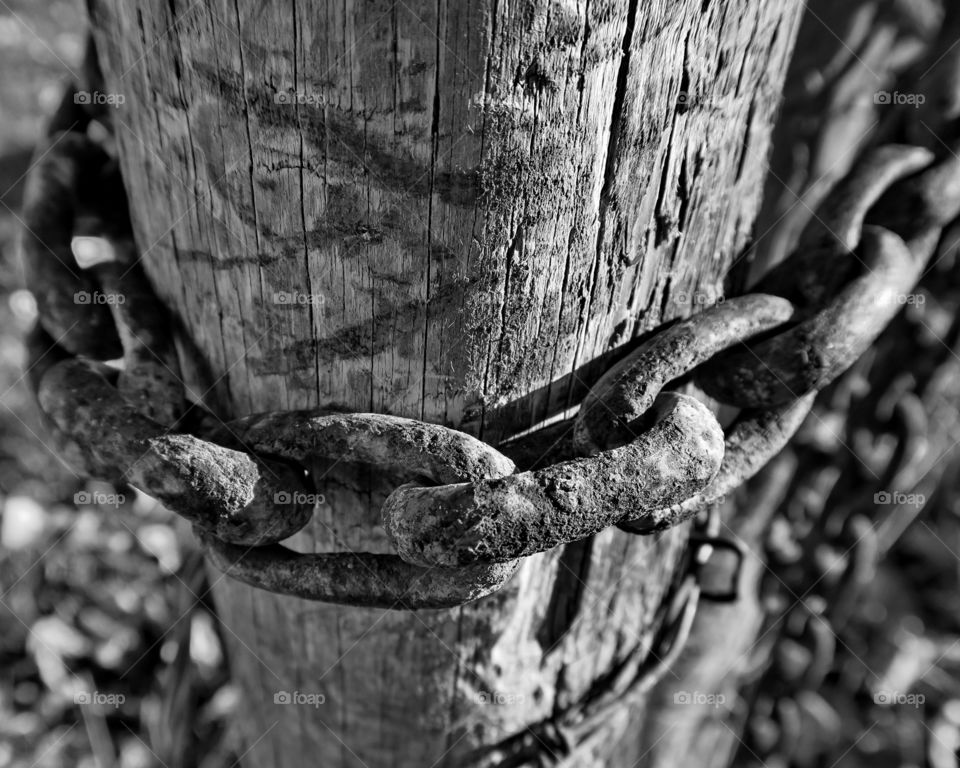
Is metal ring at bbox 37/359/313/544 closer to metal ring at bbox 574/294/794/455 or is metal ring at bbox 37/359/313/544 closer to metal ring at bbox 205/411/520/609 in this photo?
metal ring at bbox 205/411/520/609

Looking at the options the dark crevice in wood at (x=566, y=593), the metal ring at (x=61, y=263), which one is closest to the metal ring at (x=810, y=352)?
the dark crevice in wood at (x=566, y=593)

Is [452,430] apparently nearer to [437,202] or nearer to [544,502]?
[544,502]

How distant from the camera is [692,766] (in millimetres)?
2197

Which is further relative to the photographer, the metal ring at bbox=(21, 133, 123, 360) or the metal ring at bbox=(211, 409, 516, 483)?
the metal ring at bbox=(21, 133, 123, 360)

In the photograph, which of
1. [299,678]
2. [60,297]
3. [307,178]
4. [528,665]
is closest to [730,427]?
[528,665]

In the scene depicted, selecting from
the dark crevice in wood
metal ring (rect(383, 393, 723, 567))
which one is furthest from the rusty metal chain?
the dark crevice in wood

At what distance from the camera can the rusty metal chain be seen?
2.85 feet

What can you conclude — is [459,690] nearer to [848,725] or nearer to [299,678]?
[299,678]

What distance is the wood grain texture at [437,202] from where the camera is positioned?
0.80 meters

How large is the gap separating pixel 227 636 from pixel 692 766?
1.38 meters

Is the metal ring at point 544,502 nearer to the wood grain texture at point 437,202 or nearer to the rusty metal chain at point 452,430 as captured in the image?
the rusty metal chain at point 452,430

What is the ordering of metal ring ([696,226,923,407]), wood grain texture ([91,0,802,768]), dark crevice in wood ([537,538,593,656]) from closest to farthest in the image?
wood grain texture ([91,0,802,768]) → metal ring ([696,226,923,407]) → dark crevice in wood ([537,538,593,656])

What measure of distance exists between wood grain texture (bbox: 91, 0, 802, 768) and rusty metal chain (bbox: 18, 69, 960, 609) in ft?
0.23

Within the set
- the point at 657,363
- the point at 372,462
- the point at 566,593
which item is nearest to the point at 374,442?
the point at 372,462
